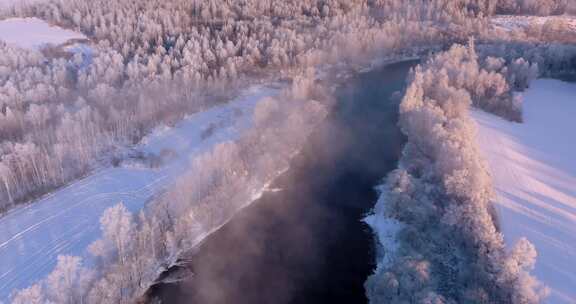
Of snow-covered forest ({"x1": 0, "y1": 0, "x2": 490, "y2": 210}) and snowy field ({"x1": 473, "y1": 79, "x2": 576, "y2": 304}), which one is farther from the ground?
snow-covered forest ({"x1": 0, "y1": 0, "x2": 490, "y2": 210})

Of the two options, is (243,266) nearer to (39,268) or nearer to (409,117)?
(39,268)

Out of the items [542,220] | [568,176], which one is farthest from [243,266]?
[568,176]

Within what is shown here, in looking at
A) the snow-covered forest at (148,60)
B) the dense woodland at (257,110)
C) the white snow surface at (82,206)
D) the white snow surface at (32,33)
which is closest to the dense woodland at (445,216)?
the dense woodland at (257,110)

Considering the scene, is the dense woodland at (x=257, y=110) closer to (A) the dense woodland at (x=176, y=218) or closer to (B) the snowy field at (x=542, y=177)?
(A) the dense woodland at (x=176, y=218)

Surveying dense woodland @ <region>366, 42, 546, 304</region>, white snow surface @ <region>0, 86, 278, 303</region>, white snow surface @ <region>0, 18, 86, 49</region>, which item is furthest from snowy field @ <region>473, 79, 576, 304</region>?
white snow surface @ <region>0, 18, 86, 49</region>

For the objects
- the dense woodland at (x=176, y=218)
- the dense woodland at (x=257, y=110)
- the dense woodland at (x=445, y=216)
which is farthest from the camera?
the dense woodland at (x=257, y=110)

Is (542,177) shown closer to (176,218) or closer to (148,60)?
(176,218)

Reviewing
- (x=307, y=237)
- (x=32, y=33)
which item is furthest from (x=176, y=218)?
(x=32, y=33)

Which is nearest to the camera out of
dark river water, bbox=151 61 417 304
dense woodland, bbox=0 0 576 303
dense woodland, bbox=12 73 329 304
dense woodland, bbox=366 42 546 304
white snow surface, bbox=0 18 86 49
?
dense woodland, bbox=12 73 329 304

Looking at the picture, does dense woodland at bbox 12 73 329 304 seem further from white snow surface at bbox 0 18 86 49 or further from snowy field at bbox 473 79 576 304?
white snow surface at bbox 0 18 86 49
